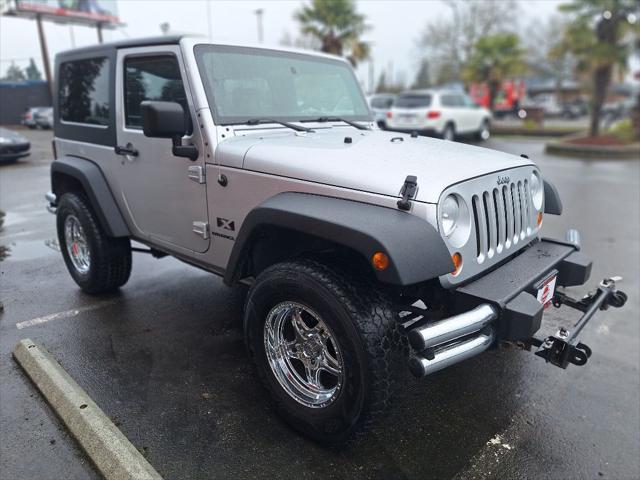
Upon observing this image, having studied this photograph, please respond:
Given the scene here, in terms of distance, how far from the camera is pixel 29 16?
408 inches

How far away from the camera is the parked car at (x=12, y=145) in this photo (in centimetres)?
784

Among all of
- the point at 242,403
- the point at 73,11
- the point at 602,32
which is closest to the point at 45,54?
the point at 242,403

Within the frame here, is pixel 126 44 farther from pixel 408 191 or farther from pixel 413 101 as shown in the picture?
pixel 413 101

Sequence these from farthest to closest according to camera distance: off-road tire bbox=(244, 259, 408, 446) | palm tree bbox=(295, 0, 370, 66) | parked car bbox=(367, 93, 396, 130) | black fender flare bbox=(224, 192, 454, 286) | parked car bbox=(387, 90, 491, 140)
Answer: palm tree bbox=(295, 0, 370, 66) → parked car bbox=(367, 93, 396, 130) → parked car bbox=(387, 90, 491, 140) → off-road tire bbox=(244, 259, 408, 446) → black fender flare bbox=(224, 192, 454, 286)

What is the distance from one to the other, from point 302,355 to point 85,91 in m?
3.13

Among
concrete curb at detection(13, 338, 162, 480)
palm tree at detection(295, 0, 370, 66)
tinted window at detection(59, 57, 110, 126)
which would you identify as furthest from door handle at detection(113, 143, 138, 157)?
palm tree at detection(295, 0, 370, 66)

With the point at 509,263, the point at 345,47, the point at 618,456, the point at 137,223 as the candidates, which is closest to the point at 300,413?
the point at 509,263

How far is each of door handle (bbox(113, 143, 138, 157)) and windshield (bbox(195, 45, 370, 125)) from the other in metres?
0.89

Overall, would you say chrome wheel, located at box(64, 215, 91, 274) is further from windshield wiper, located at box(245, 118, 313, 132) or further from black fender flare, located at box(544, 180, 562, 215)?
black fender flare, located at box(544, 180, 562, 215)

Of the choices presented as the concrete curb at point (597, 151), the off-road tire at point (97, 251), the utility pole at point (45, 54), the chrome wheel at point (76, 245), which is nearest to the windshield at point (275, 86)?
the off-road tire at point (97, 251)

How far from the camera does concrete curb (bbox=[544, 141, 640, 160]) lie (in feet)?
47.8

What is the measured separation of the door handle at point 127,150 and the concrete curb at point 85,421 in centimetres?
147

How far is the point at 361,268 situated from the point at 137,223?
2.15m

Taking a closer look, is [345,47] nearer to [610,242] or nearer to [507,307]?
[610,242]
